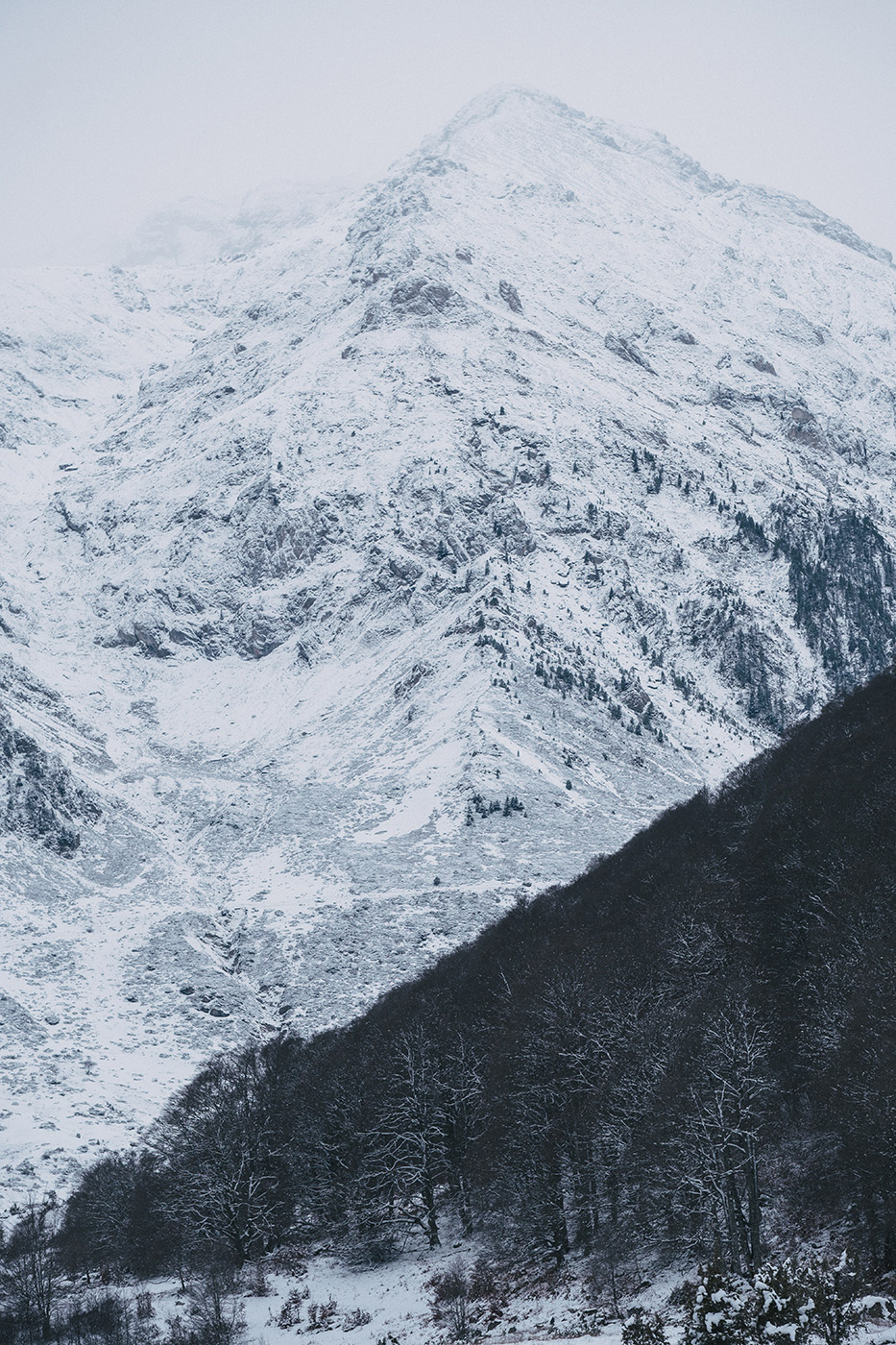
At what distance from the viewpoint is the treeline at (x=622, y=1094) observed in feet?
141

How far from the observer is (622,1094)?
164 feet

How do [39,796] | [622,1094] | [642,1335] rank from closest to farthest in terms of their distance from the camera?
1. [642,1335]
2. [622,1094]
3. [39,796]

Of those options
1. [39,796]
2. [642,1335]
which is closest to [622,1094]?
[642,1335]

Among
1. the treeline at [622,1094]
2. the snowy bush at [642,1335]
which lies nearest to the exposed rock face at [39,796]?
the treeline at [622,1094]

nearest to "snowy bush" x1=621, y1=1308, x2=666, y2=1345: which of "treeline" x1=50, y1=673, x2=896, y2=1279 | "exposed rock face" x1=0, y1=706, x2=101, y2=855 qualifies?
"treeline" x1=50, y1=673, x2=896, y2=1279

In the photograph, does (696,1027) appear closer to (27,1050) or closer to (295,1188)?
(295,1188)

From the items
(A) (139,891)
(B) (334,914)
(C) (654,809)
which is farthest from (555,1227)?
(C) (654,809)

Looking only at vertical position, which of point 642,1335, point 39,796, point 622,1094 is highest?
point 642,1335

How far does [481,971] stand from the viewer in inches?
3300

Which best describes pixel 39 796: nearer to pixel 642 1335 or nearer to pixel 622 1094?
pixel 622 1094

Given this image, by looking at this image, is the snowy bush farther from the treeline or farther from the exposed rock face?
the exposed rock face

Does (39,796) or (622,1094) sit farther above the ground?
(622,1094)

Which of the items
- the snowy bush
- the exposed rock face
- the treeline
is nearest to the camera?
the snowy bush

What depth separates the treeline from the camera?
42.9 m
